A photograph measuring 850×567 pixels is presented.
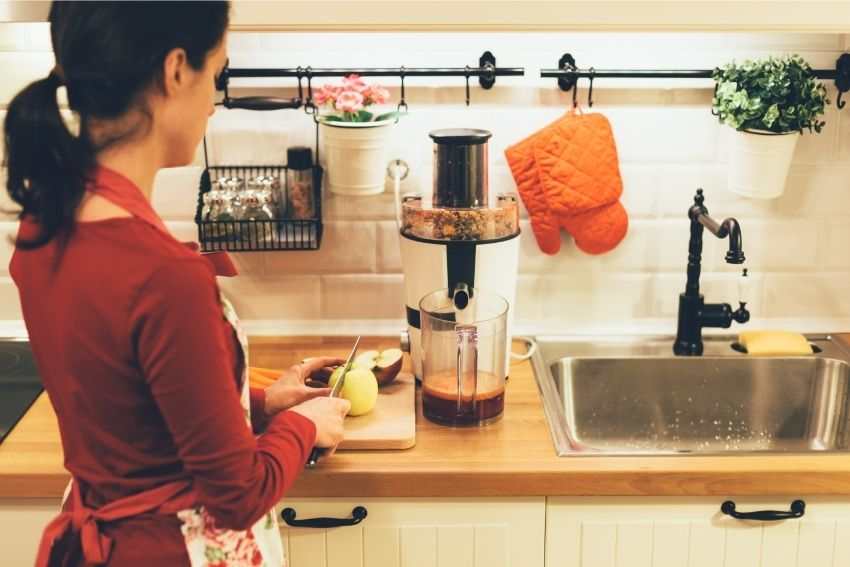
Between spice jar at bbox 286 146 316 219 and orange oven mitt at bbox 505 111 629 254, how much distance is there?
39 cm

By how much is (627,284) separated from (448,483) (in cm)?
74

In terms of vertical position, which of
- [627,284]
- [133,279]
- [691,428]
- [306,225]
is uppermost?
[133,279]

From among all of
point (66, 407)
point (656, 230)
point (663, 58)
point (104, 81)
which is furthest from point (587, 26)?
→ point (66, 407)

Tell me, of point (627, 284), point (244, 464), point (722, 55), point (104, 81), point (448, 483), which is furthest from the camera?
point (627, 284)

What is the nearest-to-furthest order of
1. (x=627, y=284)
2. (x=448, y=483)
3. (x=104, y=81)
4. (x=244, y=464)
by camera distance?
1. (x=104, y=81)
2. (x=244, y=464)
3. (x=448, y=483)
4. (x=627, y=284)

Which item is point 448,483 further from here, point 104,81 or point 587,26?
point 104,81

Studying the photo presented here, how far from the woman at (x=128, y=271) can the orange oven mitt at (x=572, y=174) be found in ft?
3.31

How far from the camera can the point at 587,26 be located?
169 cm

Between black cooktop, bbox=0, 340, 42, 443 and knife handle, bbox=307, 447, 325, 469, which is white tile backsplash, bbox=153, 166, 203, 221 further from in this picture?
knife handle, bbox=307, 447, 325, 469

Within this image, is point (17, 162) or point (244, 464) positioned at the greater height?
point (17, 162)

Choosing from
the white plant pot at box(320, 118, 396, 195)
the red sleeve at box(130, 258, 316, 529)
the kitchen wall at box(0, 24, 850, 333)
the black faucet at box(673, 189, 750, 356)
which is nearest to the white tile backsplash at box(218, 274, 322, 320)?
the kitchen wall at box(0, 24, 850, 333)

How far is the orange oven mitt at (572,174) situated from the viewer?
205 centimetres

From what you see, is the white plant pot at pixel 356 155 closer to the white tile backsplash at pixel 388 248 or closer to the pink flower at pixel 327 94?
the pink flower at pixel 327 94

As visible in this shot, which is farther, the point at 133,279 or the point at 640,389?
the point at 640,389
